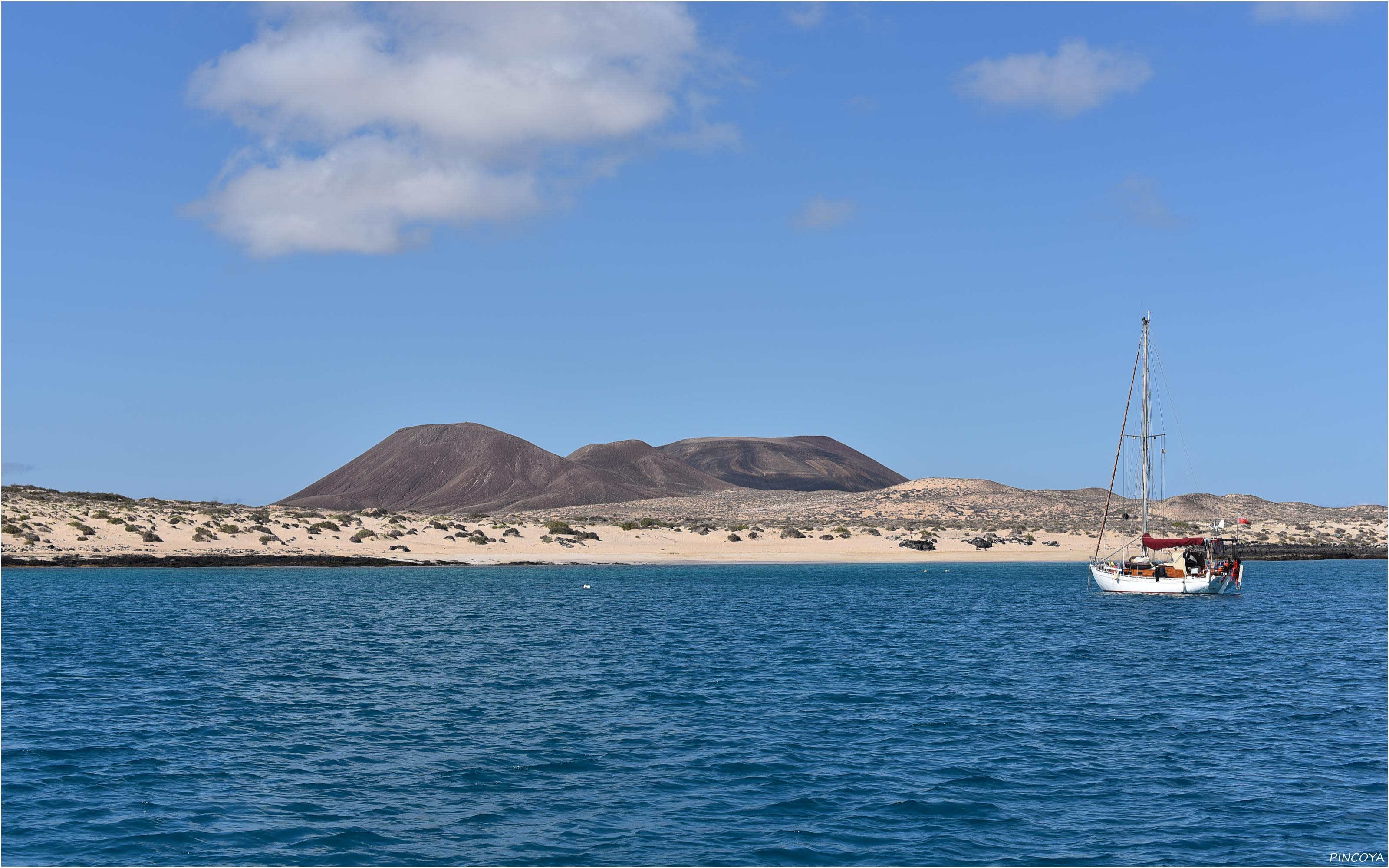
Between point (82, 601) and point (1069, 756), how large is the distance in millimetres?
54121

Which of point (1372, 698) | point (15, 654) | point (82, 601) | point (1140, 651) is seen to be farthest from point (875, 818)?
point (82, 601)

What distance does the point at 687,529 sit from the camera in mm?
128750

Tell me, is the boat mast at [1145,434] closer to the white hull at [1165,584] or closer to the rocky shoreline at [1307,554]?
the white hull at [1165,584]

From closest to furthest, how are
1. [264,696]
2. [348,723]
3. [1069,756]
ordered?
1. [1069,756]
2. [348,723]
3. [264,696]

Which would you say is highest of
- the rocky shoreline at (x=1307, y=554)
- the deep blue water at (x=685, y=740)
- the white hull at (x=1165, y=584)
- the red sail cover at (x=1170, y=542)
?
the red sail cover at (x=1170, y=542)

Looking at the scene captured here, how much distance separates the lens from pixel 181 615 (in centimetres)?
5122

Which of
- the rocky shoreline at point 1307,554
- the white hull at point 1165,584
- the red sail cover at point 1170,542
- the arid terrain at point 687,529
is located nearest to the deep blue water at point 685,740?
the white hull at point 1165,584

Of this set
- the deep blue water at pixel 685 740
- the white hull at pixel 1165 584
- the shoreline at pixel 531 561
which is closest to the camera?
the deep blue water at pixel 685 740

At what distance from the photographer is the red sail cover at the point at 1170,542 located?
72.3 m

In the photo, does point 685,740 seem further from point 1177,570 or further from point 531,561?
point 531,561

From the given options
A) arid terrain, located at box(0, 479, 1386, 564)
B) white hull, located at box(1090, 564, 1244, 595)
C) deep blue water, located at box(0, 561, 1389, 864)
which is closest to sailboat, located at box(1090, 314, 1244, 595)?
white hull, located at box(1090, 564, 1244, 595)

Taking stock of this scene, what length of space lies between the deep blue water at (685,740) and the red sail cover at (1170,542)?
21.3 metres

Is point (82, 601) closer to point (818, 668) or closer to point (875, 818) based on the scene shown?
point (818, 668)

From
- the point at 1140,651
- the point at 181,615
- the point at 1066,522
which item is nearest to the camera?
the point at 1140,651
